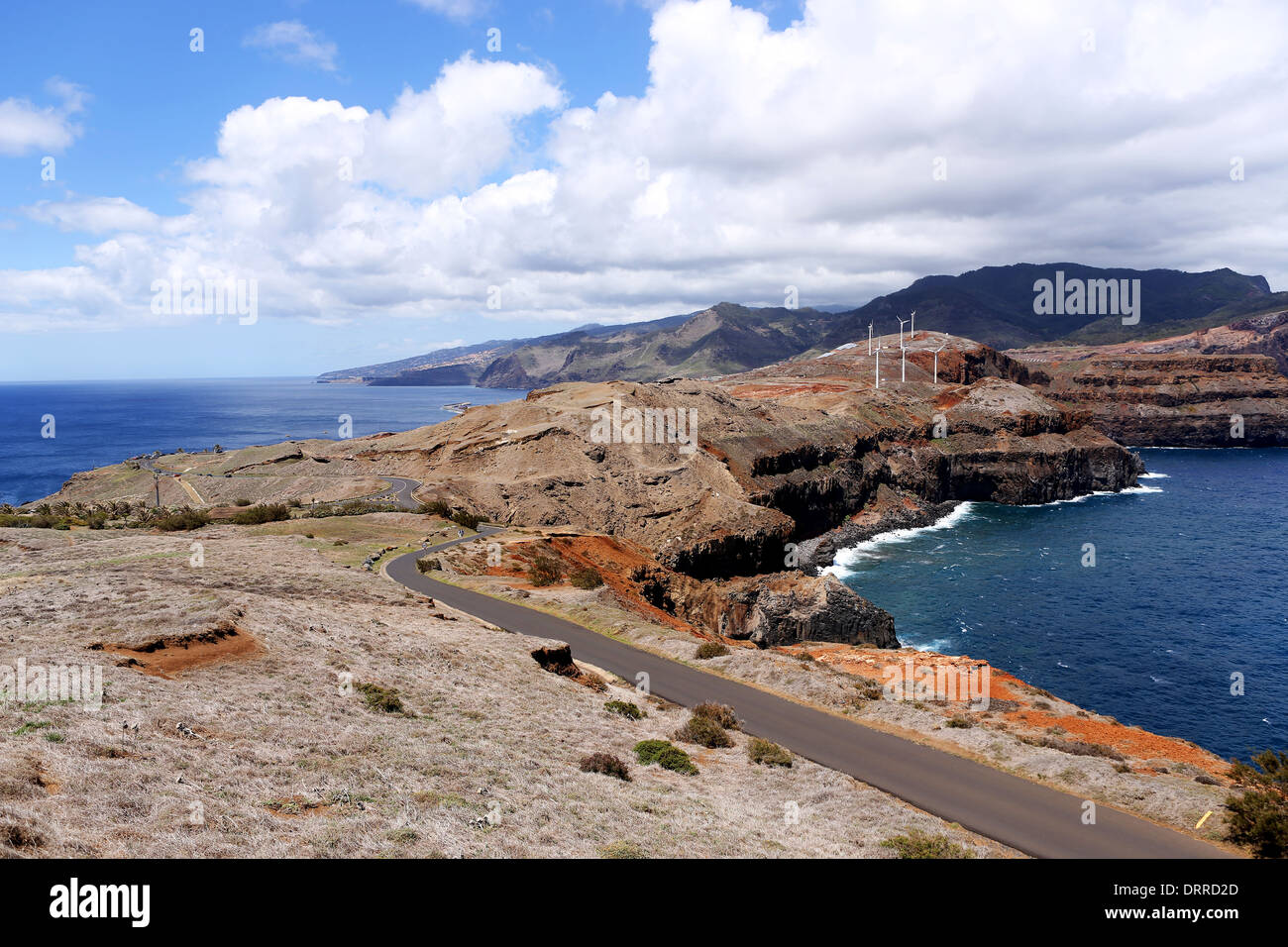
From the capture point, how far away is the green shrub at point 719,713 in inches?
854

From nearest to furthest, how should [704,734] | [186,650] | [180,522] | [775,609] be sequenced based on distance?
[186,650]
[704,734]
[180,522]
[775,609]

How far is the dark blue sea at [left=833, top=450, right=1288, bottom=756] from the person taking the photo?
127 ft

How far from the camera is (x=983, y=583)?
202 ft

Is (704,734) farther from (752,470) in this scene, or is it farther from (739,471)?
(752,470)

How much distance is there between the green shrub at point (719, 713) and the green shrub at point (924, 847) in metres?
7.88

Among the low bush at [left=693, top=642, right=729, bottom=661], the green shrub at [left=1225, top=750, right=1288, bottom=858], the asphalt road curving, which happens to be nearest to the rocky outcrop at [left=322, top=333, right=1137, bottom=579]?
the low bush at [left=693, top=642, right=729, bottom=661]

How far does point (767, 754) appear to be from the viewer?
63.2ft

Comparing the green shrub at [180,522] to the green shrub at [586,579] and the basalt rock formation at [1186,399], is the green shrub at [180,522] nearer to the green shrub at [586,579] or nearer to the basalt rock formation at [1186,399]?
the green shrub at [586,579]

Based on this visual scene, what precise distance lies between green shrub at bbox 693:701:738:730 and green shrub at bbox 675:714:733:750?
2.28 ft

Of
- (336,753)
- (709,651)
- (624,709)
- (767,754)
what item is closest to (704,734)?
(767,754)

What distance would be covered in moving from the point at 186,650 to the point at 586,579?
24232 millimetres
